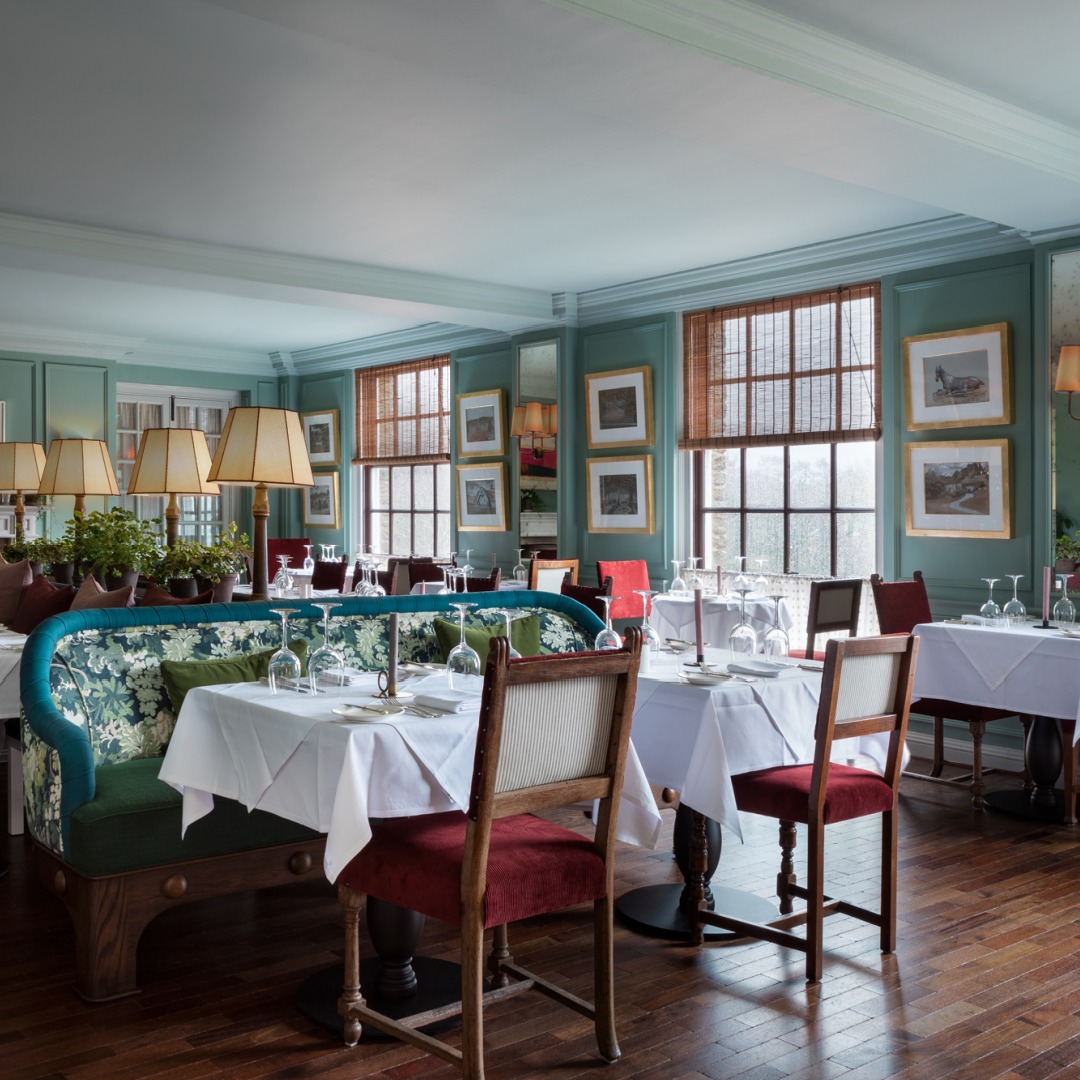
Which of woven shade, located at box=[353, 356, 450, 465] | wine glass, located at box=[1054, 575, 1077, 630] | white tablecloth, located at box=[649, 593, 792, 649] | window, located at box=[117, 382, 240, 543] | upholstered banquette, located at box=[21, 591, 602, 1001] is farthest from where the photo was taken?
window, located at box=[117, 382, 240, 543]

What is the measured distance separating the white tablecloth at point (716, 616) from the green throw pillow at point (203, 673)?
3840 mm

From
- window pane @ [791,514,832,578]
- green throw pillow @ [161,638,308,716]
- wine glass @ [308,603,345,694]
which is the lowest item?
green throw pillow @ [161,638,308,716]

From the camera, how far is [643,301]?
369 inches

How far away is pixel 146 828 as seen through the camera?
361cm

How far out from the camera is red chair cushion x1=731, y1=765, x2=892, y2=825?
364 cm

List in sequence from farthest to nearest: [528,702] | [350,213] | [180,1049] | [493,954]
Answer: [350,213], [493,954], [180,1049], [528,702]

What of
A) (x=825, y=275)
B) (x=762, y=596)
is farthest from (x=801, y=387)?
(x=762, y=596)

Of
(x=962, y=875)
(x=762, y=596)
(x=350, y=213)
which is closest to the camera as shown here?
(x=962, y=875)

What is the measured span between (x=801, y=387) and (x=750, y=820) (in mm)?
3835

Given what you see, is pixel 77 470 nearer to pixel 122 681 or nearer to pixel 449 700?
pixel 122 681

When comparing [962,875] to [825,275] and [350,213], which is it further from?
[350,213]

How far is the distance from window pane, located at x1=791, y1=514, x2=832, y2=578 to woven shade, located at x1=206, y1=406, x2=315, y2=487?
4631 mm

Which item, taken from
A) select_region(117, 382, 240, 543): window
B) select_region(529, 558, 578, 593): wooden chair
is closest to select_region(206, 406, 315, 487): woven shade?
select_region(529, 558, 578, 593): wooden chair

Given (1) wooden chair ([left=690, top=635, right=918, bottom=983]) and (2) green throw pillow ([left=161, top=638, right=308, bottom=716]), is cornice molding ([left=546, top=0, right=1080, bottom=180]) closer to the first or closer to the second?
(1) wooden chair ([left=690, top=635, right=918, bottom=983])
